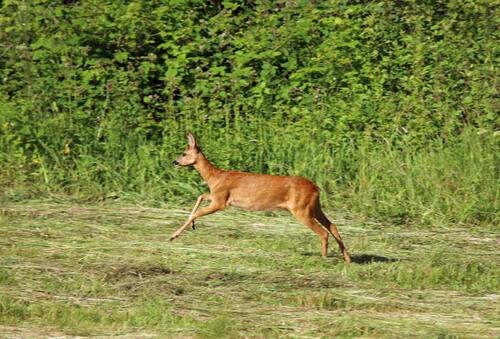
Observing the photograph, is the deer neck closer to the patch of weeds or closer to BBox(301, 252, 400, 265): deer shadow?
BBox(301, 252, 400, 265): deer shadow

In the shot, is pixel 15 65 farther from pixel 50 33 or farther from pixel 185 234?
pixel 185 234

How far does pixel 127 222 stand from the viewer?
37.6 feet

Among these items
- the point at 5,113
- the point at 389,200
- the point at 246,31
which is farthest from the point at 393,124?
the point at 5,113

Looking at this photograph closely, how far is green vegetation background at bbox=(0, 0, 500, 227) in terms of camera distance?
42.0 ft

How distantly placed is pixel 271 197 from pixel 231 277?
1.66 metres

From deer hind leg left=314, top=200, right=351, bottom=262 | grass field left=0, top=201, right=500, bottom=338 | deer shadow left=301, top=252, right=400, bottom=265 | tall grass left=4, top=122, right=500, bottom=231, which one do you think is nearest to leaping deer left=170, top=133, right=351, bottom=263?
deer hind leg left=314, top=200, right=351, bottom=262

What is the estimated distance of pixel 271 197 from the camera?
10617mm

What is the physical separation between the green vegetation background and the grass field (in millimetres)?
808

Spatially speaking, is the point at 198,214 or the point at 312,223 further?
the point at 198,214

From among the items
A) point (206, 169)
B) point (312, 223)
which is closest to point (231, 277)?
point (312, 223)

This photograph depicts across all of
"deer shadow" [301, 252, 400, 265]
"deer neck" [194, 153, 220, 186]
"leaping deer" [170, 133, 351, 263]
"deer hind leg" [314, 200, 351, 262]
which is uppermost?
"deer neck" [194, 153, 220, 186]

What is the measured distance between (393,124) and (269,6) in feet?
9.97

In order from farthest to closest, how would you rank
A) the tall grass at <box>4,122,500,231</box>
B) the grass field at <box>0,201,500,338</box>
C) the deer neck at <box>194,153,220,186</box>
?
1. the tall grass at <box>4,122,500,231</box>
2. the deer neck at <box>194,153,220,186</box>
3. the grass field at <box>0,201,500,338</box>

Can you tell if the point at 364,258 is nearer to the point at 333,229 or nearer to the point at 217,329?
the point at 333,229
